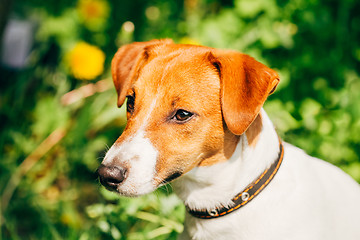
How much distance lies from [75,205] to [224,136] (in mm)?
2220

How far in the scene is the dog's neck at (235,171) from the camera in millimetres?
1959

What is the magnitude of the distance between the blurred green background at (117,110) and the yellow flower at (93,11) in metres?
0.01

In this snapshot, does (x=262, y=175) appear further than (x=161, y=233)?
No

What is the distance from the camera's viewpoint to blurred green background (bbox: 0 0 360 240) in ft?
10.2

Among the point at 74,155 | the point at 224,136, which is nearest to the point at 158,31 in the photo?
the point at 74,155

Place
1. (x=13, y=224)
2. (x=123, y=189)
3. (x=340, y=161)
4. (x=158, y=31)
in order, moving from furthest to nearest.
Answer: (x=158, y=31)
(x=13, y=224)
(x=340, y=161)
(x=123, y=189)

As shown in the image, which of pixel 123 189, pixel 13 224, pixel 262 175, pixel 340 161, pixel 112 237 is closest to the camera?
pixel 123 189

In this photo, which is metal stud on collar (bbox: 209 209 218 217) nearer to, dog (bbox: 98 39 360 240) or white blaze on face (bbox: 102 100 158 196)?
dog (bbox: 98 39 360 240)

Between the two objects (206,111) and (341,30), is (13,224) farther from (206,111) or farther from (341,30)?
(341,30)

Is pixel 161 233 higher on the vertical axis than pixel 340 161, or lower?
lower

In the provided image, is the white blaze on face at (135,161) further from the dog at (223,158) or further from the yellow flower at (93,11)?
the yellow flower at (93,11)

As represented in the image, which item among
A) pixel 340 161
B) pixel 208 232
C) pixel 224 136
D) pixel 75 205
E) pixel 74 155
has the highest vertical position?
pixel 224 136

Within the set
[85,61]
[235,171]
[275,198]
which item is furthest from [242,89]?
[85,61]

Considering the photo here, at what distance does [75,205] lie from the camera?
3686 mm
